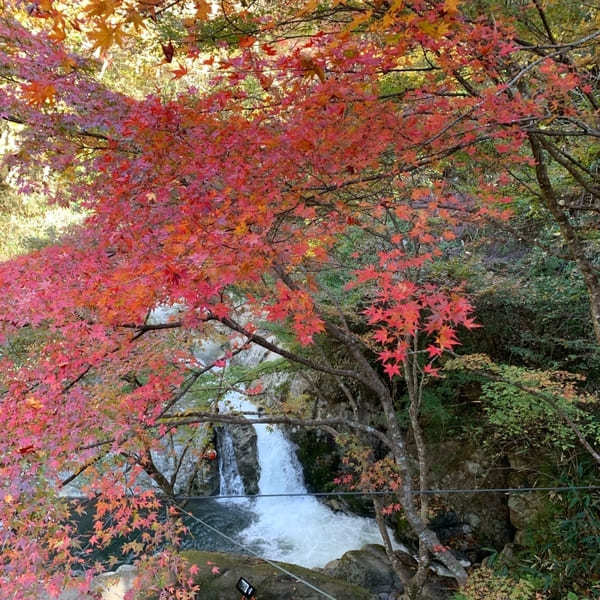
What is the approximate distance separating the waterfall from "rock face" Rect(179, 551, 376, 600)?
124 inches

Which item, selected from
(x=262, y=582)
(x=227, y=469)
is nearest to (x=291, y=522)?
(x=227, y=469)

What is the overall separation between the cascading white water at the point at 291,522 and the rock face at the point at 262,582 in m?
1.61

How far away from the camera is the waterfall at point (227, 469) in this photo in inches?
365

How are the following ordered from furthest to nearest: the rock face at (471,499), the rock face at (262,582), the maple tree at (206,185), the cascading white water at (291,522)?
the cascading white water at (291,522), the rock face at (471,499), the rock face at (262,582), the maple tree at (206,185)

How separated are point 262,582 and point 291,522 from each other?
2897mm

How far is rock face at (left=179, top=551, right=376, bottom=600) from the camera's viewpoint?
5414mm

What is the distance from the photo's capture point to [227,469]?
9445 mm

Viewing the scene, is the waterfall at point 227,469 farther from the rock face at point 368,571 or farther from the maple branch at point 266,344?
the maple branch at point 266,344

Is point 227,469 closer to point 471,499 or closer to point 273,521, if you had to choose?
point 273,521

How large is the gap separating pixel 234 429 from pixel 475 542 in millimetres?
5130

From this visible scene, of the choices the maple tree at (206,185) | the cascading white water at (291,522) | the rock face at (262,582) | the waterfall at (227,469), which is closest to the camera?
the maple tree at (206,185)

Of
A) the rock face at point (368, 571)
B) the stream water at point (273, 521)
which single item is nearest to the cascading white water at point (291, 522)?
the stream water at point (273, 521)

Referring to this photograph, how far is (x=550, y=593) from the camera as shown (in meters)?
5.19

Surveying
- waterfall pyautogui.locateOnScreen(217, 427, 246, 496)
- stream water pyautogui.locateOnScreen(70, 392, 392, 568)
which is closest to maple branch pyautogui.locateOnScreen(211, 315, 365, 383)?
stream water pyautogui.locateOnScreen(70, 392, 392, 568)
